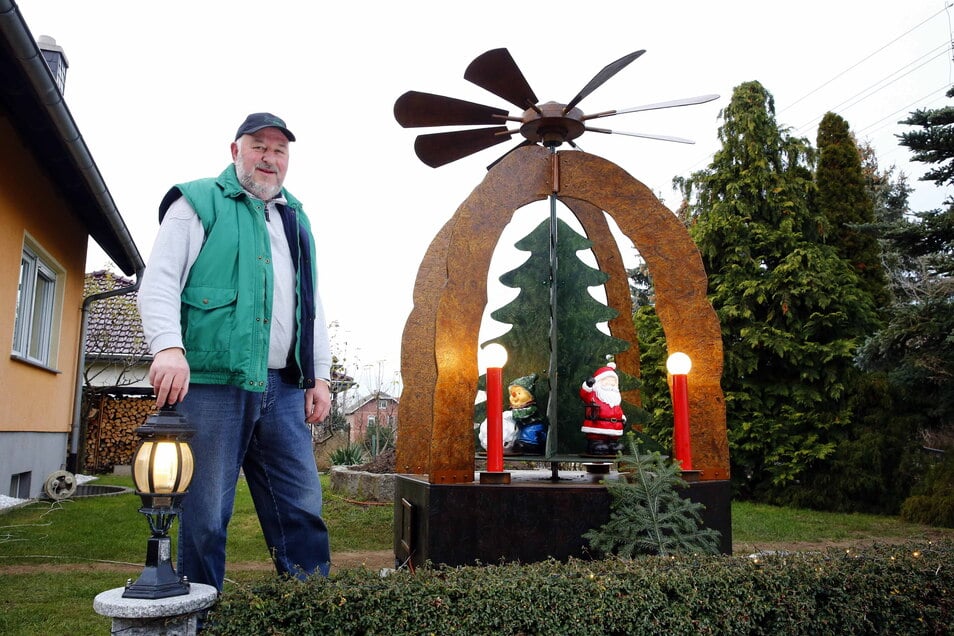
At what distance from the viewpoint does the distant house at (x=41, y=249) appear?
199 inches

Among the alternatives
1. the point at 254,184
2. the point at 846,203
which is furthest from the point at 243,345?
the point at 846,203

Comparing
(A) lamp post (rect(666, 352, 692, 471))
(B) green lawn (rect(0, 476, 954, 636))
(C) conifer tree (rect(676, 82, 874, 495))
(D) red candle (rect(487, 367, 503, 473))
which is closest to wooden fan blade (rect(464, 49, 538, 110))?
(D) red candle (rect(487, 367, 503, 473))

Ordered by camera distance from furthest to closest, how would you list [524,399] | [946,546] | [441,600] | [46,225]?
[46,225] → [524,399] → [946,546] → [441,600]

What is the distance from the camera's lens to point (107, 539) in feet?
16.6

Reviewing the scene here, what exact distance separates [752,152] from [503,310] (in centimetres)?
804

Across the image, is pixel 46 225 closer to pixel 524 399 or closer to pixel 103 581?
pixel 103 581

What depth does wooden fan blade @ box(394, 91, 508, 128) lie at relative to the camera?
3.36 meters

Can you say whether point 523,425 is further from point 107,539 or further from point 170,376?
point 107,539

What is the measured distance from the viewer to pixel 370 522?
6301mm

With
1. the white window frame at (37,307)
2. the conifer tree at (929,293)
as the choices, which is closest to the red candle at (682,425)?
the conifer tree at (929,293)

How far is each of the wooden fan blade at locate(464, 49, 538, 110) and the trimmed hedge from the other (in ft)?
7.24

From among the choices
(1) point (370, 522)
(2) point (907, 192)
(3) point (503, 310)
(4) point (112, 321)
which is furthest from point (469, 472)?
(2) point (907, 192)

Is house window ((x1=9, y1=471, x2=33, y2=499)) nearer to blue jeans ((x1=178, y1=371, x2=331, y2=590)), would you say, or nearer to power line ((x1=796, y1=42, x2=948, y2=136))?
blue jeans ((x1=178, y1=371, x2=331, y2=590))

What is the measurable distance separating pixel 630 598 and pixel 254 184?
1804mm
